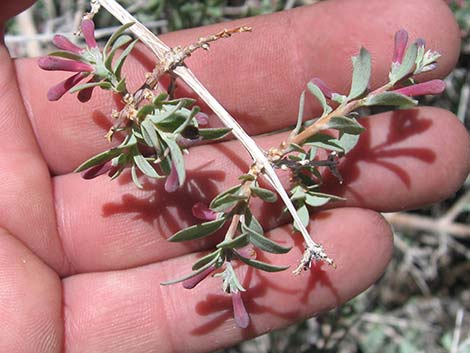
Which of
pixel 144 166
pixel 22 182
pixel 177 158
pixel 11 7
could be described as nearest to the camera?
pixel 177 158

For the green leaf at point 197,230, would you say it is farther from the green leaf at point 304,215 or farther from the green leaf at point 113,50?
the green leaf at point 113,50

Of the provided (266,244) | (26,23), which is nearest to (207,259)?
(266,244)

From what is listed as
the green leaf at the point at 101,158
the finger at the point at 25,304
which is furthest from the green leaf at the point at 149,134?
the finger at the point at 25,304

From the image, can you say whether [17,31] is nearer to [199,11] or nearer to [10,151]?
[199,11]

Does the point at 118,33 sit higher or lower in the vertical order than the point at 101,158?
higher

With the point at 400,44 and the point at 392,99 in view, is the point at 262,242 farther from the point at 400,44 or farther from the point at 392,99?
the point at 400,44

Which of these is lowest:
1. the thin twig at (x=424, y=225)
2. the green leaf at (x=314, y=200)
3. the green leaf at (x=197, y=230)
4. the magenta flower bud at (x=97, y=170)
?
the thin twig at (x=424, y=225)
